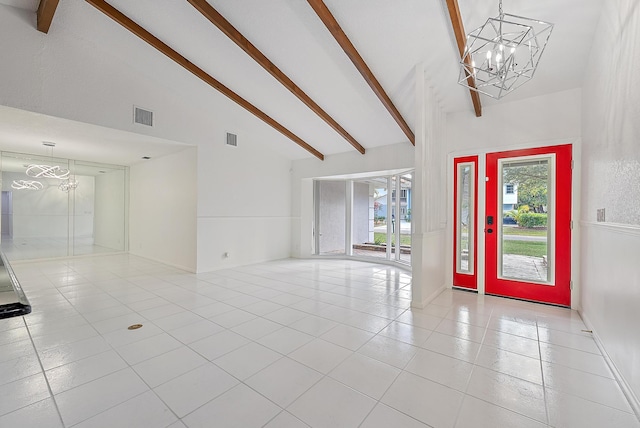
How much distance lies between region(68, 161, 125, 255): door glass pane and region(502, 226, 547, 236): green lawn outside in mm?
9281

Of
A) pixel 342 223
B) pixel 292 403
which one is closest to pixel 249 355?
pixel 292 403

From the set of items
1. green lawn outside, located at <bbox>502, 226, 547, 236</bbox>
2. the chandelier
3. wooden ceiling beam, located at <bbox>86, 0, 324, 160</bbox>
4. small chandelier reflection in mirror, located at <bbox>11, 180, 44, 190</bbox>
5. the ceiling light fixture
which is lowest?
green lawn outside, located at <bbox>502, 226, 547, 236</bbox>

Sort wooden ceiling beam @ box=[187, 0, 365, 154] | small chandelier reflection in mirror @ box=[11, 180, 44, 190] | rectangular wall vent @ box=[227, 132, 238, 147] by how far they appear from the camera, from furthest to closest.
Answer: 1. small chandelier reflection in mirror @ box=[11, 180, 44, 190]
2. rectangular wall vent @ box=[227, 132, 238, 147]
3. wooden ceiling beam @ box=[187, 0, 365, 154]

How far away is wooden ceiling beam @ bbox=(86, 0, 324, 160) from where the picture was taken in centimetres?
336

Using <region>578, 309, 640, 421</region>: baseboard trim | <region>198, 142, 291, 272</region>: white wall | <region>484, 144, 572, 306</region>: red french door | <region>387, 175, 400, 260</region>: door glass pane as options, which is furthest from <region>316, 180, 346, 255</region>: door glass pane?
<region>578, 309, 640, 421</region>: baseboard trim

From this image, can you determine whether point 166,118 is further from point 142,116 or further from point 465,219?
point 465,219

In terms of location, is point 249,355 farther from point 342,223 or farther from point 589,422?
point 342,223

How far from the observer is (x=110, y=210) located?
8.03 metres

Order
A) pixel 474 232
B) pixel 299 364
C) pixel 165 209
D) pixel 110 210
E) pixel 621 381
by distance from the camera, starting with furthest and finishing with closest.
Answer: pixel 110 210 < pixel 165 209 < pixel 474 232 < pixel 299 364 < pixel 621 381

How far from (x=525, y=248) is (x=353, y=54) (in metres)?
3.66

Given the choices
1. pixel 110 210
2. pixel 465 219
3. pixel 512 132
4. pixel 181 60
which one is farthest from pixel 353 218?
pixel 110 210

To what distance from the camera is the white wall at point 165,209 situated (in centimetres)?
552

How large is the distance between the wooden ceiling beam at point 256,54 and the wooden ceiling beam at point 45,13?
1.81 metres

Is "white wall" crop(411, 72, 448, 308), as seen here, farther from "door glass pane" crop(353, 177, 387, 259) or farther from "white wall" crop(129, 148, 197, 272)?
"white wall" crop(129, 148, 197, 272)
